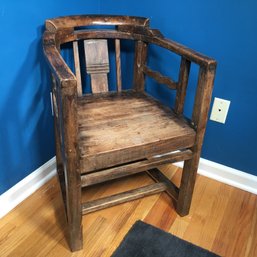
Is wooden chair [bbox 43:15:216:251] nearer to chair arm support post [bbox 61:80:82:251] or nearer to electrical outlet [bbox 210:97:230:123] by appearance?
chair arm support post [bbox 61:80:82:251]

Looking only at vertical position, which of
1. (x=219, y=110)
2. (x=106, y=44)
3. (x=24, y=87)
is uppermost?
(x=106, y=44)

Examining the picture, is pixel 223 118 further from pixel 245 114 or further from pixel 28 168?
pixel 28 168

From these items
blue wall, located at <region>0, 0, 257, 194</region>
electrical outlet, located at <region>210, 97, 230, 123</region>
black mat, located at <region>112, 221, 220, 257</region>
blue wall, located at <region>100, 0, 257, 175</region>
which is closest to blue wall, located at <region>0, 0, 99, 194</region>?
blue wall, located at <region>0, 0, 257, 194</region>

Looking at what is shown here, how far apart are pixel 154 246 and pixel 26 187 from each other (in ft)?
1.79

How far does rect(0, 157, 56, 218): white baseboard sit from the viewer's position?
1.06 metres

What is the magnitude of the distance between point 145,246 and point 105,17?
0.83 metres

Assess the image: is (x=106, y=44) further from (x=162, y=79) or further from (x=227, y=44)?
(x=227, y=44)

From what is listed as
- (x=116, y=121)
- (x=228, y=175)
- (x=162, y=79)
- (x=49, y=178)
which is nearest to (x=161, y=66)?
(x=162, y=79)

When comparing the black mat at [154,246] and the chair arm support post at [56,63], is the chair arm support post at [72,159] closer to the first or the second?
the chair arm support post at [56,63]

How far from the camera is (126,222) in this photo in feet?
3.48

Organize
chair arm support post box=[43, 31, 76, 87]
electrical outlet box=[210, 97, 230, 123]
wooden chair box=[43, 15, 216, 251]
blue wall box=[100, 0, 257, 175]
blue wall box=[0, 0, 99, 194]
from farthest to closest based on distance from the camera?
1. electrical outlet box=[210, 97, 230, 123]
2. blue wall box=[100, 0, 257, 175]
3. blue wall box=[0, 0, 99, 194]
4. wooden chair box=[43, 15, 216, 251]
5. chair arm support post box=[43, 31, 76, 87]

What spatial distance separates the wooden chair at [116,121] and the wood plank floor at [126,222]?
0.06 meters

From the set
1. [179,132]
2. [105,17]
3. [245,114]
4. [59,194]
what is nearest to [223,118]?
[245,114]

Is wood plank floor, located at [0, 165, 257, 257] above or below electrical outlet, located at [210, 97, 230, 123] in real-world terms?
below
